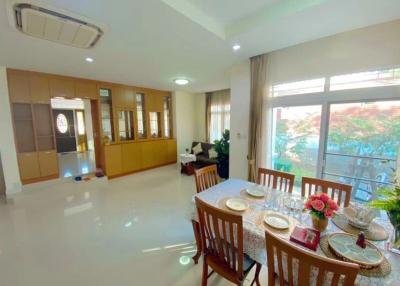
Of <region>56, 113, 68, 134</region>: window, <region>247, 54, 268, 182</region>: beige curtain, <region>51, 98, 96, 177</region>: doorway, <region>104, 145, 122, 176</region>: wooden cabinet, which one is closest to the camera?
<region>247, 54, 268, 182</region>: beige curtain

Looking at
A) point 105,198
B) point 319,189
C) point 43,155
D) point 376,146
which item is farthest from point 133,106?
point 376,146

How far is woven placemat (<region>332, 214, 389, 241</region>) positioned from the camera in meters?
1.28

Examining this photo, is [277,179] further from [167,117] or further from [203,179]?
[167,117]

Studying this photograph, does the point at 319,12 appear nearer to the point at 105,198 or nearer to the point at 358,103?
the point at 358,103

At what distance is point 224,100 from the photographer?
20.2ft

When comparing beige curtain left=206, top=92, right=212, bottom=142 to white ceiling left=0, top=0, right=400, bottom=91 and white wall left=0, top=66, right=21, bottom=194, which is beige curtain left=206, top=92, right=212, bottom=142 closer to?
white ceiling left=0, top=0, right=400, bottom=91

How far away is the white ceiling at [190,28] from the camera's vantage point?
169 centimetres

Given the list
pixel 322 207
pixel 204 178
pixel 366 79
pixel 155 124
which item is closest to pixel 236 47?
pixel 366 79

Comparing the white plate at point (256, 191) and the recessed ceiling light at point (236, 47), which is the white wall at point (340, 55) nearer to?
the recessed ceiling light at point (236, 47)

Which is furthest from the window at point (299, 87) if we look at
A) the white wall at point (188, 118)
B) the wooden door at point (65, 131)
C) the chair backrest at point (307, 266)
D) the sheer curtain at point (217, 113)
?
the wooden door at point (65, 131)

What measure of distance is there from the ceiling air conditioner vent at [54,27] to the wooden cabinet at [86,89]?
2370 mm

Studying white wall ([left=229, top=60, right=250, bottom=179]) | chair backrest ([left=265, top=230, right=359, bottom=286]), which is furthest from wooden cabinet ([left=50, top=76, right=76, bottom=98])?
chair backrest ([left=265, top=230, right=359, bottom=286])

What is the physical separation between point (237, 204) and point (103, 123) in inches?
176

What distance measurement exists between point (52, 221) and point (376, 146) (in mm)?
4817
